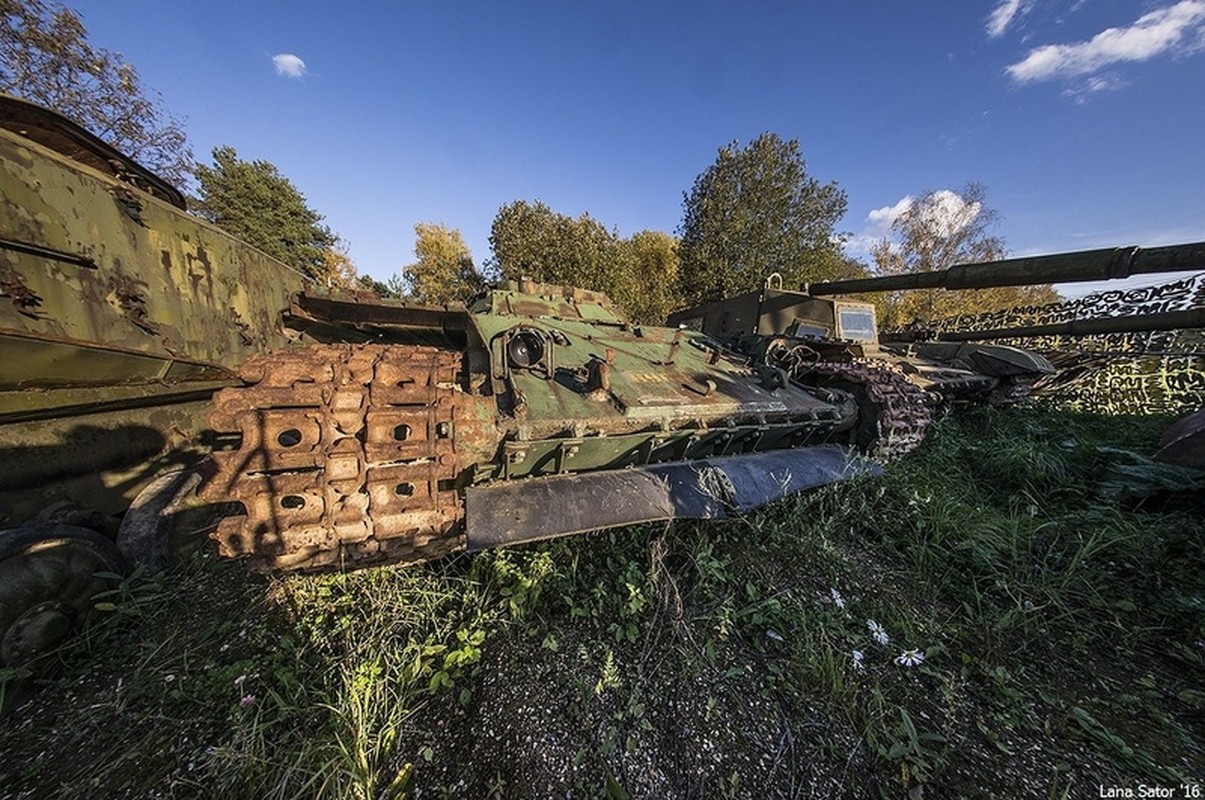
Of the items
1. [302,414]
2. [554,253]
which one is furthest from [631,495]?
[554,253]

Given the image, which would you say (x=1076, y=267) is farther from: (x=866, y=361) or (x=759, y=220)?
(x=759, y=220)

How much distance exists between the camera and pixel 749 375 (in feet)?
15.3

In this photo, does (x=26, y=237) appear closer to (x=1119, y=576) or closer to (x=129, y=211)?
(x=129, y=211)

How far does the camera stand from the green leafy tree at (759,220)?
1723cm

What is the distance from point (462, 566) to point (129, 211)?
12.6 ft

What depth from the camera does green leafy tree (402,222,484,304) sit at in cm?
2330

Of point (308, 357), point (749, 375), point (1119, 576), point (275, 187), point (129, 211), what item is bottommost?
point (1119, 576)

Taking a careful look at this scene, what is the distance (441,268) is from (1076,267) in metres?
26.9

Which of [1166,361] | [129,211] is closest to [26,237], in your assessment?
[129,211]

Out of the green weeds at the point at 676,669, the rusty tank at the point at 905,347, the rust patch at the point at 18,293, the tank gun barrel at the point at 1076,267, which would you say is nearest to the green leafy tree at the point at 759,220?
the rusty tank at the point at 905,347

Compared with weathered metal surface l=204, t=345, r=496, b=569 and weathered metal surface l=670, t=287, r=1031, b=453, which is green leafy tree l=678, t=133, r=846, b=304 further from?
weathered metal surface l=204, t=345, r=496, b=569

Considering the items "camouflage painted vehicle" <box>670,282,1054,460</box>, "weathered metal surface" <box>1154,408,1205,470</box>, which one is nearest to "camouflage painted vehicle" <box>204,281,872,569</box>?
"camouflage painted vehicle" <box>670,282,1054,460</box>

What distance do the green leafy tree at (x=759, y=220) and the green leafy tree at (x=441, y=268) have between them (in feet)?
38.7

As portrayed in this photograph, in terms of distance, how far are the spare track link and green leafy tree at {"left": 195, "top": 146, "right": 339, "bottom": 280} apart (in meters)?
26.6
